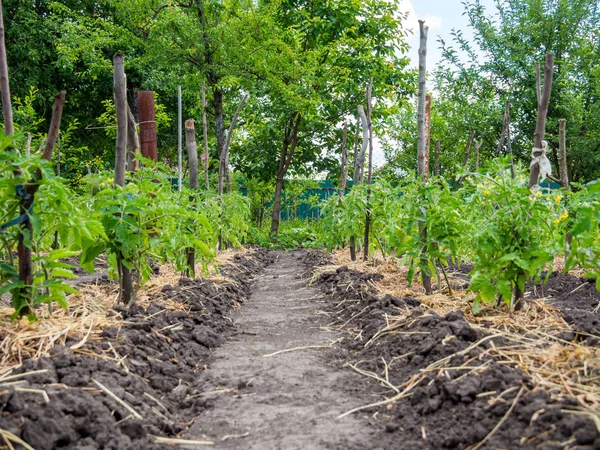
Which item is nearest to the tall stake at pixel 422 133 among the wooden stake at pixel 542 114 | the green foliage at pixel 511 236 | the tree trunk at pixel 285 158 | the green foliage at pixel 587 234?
the green foliage at pixel 511 236

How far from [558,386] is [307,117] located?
13.0m

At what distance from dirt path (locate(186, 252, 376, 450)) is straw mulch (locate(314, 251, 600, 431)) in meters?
0.49

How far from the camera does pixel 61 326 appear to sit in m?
3.60

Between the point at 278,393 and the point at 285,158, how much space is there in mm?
14267

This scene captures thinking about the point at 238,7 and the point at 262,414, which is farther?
the point at 238,7

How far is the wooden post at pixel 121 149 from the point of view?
4461 mm

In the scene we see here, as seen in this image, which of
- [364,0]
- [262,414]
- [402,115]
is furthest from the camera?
[402,115]

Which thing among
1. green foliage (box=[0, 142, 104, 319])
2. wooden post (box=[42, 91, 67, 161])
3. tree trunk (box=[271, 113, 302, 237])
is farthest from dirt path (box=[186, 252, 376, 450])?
tree trunk (box=[271, 113, 302, 237])

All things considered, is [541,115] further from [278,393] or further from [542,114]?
A: [278,393]

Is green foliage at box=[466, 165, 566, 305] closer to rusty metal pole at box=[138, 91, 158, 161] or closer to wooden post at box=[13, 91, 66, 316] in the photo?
wooden post at box=[13, 91, 66, 316]

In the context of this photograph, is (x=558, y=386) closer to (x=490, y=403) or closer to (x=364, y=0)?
(x=490, y=403)

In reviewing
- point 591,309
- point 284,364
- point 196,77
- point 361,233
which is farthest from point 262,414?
point 196,77

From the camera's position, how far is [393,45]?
→ 17.7 m

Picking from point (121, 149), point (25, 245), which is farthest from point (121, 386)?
point (121, 149)
